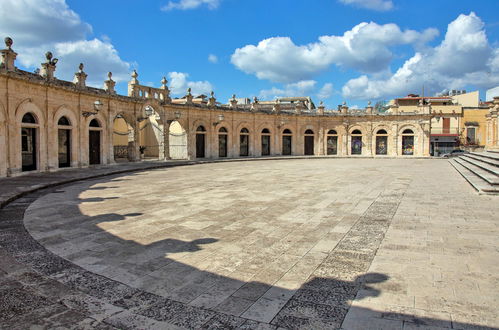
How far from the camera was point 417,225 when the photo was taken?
7.27m

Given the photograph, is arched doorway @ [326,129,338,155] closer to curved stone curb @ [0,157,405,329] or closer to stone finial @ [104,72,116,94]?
stone finial @ [104,72,116,94]

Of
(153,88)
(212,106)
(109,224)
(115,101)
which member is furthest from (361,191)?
(212,106)

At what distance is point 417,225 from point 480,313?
3833mm

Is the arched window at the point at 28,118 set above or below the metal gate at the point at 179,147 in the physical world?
above

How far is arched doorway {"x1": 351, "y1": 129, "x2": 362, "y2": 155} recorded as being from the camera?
134ft

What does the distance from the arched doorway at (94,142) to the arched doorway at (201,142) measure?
441 inches

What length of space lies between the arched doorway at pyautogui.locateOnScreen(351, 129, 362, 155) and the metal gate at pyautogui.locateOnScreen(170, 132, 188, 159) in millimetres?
20726

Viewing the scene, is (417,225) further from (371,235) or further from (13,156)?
(13,156)

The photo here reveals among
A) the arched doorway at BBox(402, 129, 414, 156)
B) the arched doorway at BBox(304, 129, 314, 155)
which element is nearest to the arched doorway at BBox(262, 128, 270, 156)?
the arched doorway at BBox(304, 129, 314, 155)

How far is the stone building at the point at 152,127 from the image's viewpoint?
16625 mm

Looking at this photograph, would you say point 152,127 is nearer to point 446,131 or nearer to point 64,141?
point 64,141

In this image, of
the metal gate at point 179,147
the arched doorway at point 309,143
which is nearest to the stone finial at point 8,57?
the metal gate at point 179,147

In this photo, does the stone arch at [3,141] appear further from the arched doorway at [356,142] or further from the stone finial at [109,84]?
the arched doorway at [356,142]

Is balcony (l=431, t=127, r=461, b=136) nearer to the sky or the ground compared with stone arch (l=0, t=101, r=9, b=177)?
nearer to the sky
